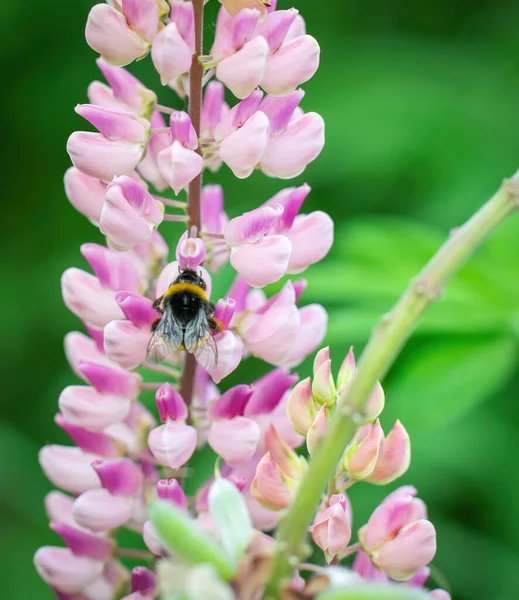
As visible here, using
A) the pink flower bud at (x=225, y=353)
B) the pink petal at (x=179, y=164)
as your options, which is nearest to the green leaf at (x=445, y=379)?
the pink flower bud at (x=225, y=353)

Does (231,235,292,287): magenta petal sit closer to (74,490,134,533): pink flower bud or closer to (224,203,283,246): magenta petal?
(224,203,283,246): magenta petal

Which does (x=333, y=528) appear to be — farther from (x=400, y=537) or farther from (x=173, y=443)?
(x=173, y=443)

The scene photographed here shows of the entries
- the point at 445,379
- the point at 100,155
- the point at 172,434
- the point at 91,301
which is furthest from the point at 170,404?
the point at 445,379

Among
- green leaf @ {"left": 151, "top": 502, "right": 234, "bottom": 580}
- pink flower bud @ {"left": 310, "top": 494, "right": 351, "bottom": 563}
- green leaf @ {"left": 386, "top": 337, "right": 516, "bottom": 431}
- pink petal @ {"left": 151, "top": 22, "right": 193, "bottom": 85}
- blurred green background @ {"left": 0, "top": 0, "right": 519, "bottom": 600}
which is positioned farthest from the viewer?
blurred green background @ {"left": 0, "top": 0, "right": 519, "bottom": 600}

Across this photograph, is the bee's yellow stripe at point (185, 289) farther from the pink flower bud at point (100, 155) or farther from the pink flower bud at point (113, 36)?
the pink flower bud at point (113, 36)

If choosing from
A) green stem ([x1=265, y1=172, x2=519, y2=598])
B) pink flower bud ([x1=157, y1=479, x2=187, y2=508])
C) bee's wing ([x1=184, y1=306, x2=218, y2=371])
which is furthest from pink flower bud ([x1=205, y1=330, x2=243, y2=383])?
green stem ([x1=265, y1=172, x2=519, y2=598])

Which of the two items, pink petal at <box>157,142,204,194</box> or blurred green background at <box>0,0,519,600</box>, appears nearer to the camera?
pink petal at <box>157,142,204,194</box>
